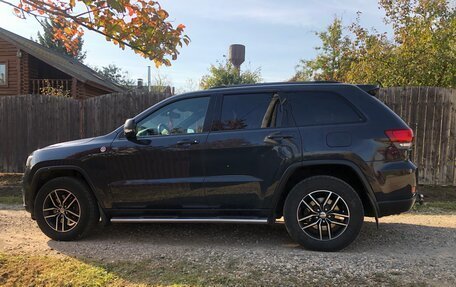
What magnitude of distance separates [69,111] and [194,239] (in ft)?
20.6

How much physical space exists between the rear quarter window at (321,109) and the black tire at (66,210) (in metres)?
2.76

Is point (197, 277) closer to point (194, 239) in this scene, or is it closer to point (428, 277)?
point (194, 239)

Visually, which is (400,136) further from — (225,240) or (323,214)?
(225,240)

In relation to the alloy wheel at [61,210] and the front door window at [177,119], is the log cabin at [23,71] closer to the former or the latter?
the alloy wheel at [61,210]

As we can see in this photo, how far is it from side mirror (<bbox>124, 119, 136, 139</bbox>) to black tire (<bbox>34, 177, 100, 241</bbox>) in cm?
88

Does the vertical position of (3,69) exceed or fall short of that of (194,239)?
it exceeds it

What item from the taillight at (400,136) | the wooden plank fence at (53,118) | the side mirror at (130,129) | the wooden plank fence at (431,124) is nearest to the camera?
the taillight at (400,136)

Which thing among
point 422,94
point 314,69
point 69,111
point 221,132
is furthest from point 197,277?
point 314,69

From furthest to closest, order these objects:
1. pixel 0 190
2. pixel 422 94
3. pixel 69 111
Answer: pixel 69 111 < pixel 0 190 < pixel 422 94

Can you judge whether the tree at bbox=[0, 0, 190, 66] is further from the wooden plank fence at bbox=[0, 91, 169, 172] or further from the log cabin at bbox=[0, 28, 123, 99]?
the log cabin at bbox=[0, 28, 123, 99]

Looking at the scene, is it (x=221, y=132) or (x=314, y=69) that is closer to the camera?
(x=221, y=132)

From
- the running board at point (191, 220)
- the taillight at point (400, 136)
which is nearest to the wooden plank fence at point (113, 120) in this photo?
the taillight at point (400, 136)

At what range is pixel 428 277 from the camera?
13.0 feet

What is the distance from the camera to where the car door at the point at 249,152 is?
4.80 meters
